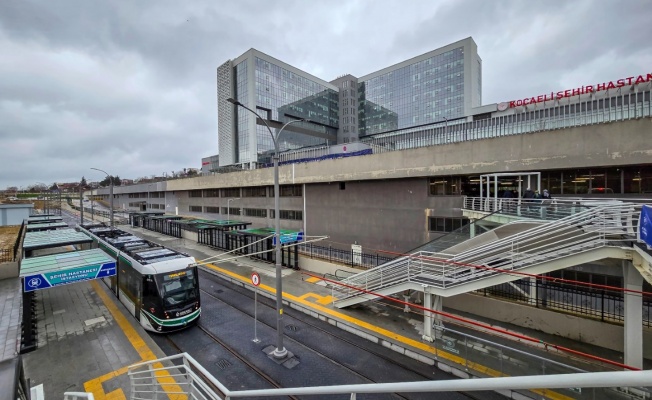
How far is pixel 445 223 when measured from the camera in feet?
63.8

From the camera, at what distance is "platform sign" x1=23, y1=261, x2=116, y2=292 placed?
1130 cm

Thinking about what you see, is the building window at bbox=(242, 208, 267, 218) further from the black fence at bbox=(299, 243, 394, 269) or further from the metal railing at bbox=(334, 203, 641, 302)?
the metal railing at bbox=(334, 203, 641, 302)

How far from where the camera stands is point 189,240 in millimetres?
33500

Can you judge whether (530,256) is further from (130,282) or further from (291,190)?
(291,190)

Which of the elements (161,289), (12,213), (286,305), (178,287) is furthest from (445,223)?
(12,213)

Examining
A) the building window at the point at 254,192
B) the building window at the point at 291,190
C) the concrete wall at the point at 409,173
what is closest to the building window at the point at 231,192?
the building window at the point at 254,192

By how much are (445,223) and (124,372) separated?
18.0 m

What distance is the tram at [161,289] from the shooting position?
11.6 m

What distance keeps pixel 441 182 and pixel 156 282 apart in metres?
17.2

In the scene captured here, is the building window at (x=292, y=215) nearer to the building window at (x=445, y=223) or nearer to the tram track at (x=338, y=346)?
the building window at (x=445, y=223)

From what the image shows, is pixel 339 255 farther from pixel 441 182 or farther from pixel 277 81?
pixel 277 81

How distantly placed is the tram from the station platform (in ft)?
2.54

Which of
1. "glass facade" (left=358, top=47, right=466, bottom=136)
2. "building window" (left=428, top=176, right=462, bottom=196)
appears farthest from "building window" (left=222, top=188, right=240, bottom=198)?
"glass facade" (left=358, top=47, right=466, bottom=136)

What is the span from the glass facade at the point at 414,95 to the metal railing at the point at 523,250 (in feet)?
235
